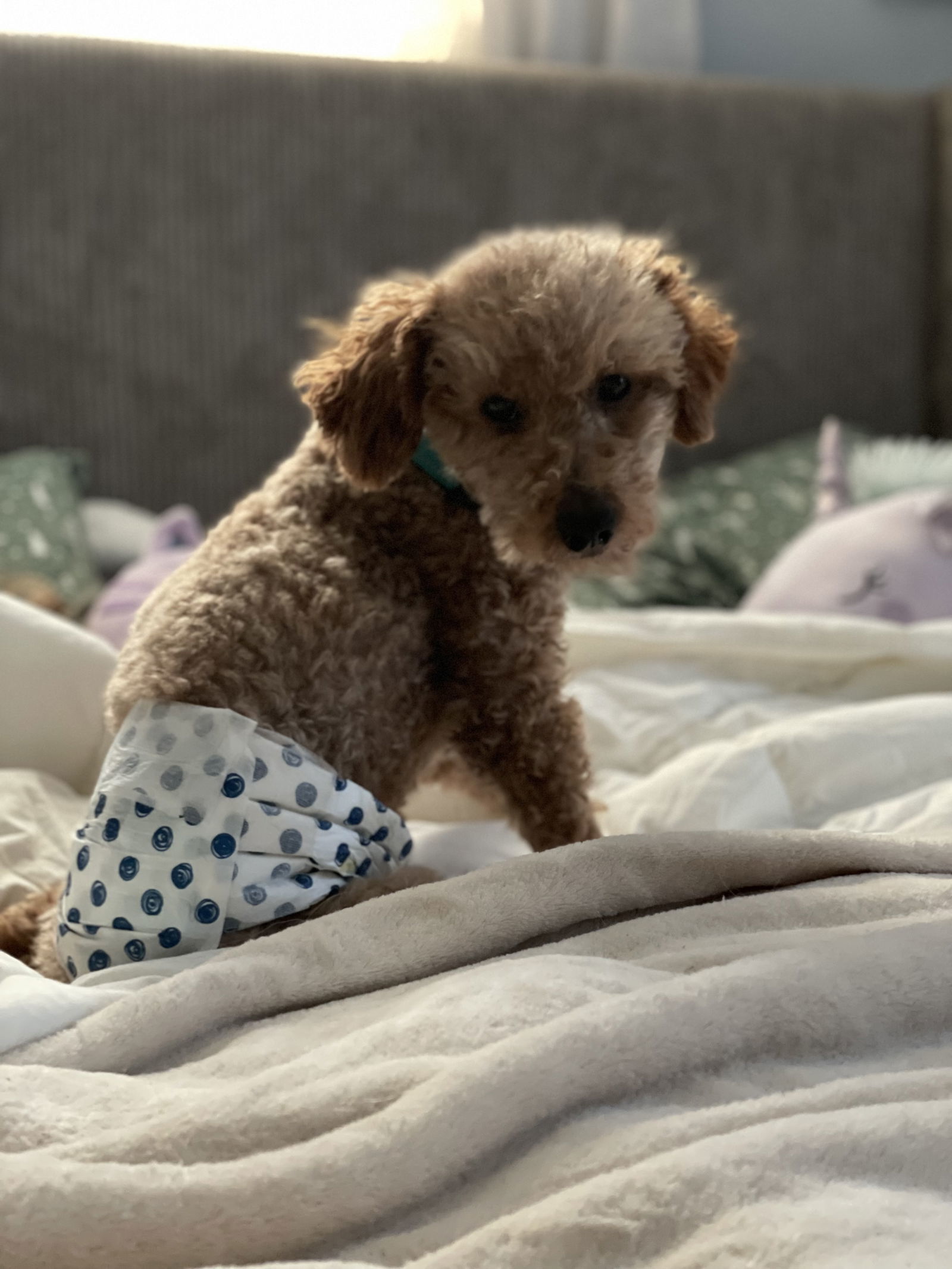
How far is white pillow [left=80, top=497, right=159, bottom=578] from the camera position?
6.35ft

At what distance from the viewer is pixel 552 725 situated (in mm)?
1021

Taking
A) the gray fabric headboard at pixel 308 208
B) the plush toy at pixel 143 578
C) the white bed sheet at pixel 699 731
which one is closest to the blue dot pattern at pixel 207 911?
the white bed sheet at pixel 699 731

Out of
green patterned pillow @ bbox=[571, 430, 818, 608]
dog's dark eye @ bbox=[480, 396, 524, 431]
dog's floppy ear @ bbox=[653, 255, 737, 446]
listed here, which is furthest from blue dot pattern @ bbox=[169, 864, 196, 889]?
green patterned pillow @ bbox=[571, 430, 818, 608]

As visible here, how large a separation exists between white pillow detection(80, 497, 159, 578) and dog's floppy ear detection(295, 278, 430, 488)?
1.08m

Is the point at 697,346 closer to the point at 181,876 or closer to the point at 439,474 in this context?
the point at 439,474

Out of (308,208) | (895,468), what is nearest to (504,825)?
(895,468)

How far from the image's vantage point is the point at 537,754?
101cm

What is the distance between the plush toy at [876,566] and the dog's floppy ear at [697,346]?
67 centimetres

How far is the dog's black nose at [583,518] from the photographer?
2.97 ft

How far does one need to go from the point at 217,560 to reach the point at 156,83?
60.4 inches

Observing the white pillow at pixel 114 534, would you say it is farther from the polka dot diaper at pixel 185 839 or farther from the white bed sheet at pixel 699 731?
the polka dot diaper at pixel 185 839

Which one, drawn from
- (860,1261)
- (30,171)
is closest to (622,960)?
(860,1261)

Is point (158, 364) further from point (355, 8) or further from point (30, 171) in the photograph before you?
point (355, 8)

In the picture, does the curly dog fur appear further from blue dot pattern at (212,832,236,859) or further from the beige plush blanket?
the beige plush blanket
